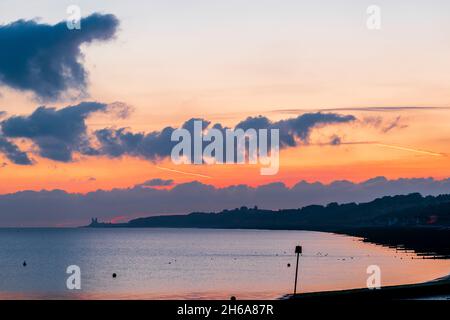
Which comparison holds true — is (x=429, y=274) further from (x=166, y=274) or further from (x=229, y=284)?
(x=166, y=274)

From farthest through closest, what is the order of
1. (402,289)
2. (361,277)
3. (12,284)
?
(12,284) → (361,277) → (402,289)

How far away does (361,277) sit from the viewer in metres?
105

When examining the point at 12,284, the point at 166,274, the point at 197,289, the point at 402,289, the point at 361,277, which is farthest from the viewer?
the point at 166,274

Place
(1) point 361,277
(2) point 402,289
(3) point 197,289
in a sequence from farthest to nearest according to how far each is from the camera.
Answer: (1) point 361,277 < (3) point 197,289 < (2) point 402,289

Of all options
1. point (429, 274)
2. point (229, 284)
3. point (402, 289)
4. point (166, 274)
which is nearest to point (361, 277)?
point (429, 274)
